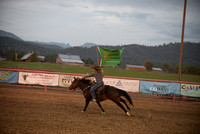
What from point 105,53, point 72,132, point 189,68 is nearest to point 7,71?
point 105,53

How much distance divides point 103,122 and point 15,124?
311 centimetres

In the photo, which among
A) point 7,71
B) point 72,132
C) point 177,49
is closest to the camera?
point 72,132

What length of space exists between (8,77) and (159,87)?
12.6 m

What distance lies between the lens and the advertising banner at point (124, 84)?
15.6 meters

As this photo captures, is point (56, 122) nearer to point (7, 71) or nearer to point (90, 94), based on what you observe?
point (90, 94)

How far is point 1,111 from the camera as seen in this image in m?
7.44

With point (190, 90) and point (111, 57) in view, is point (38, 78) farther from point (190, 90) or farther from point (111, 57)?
point (190, 90)

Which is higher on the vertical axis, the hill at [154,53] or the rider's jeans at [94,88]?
the hill at [154,53]

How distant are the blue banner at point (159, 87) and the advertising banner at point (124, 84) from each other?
1.87ft

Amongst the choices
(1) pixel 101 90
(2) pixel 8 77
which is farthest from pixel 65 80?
(1) pixel 101 90

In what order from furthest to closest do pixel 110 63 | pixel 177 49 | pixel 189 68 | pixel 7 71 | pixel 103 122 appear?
pixel 177 49 → pixel 189 68 → pixel 7 71 → pixel 110 63 → pixel 103 122

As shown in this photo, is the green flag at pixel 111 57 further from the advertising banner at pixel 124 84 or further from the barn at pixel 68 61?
the barn at pixel 68 61

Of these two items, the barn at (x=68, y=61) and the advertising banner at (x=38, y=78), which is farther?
the barn at (x=68, y=61)

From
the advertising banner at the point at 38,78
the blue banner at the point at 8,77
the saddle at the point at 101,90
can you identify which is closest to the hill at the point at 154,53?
the advertising banner at the point at 38,78
